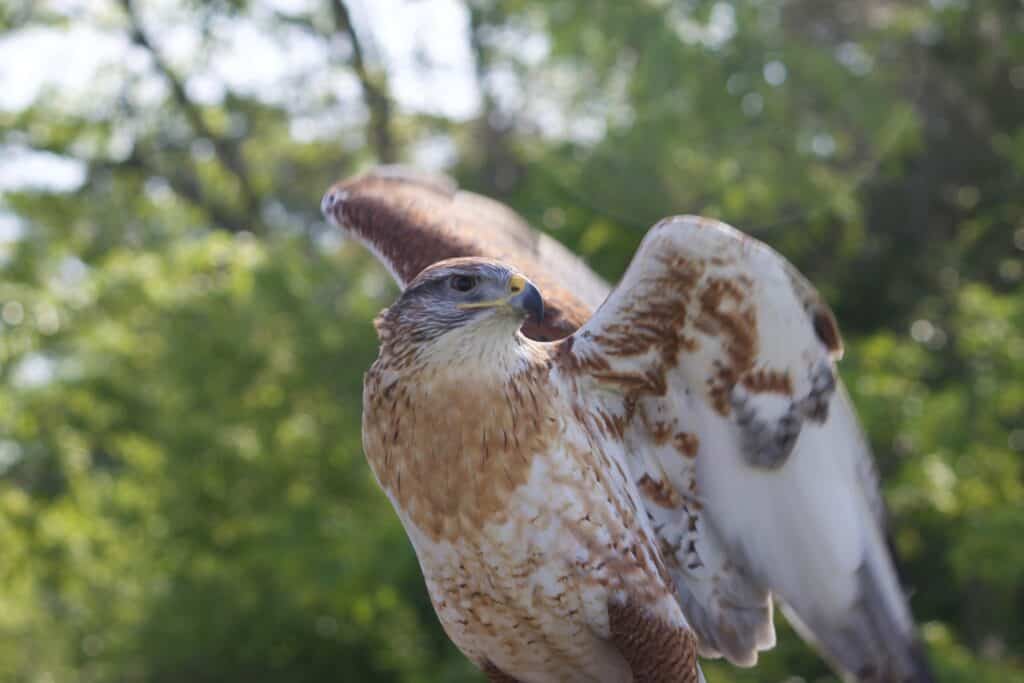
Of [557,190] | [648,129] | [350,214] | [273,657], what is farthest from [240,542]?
[350,214]

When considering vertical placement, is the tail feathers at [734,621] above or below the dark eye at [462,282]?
below

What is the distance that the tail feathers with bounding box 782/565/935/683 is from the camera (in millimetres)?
3018

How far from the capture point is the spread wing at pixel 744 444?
271 cm

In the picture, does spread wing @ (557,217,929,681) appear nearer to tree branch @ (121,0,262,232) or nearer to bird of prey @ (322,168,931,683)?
bird of prey @ (322,168,931,683)

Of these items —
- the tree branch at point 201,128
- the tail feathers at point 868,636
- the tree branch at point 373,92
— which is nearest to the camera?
the tail feathers at point 868,636

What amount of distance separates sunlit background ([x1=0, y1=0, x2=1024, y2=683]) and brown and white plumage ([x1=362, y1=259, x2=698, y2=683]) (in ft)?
17.8

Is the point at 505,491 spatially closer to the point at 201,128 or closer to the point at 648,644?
the point at 648,644

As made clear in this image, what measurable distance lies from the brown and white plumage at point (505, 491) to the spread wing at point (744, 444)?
0.22m

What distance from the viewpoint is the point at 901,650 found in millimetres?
3020

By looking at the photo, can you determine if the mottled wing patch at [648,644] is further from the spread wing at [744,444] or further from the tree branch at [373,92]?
the tree branch at [373,92]

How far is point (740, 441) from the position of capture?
9.53 ft

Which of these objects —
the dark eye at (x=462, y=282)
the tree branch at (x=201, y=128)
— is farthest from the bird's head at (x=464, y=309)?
the tree branch at (x=201, y=128)

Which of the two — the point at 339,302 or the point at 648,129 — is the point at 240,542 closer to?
the point at 339,302

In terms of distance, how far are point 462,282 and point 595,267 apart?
671 cm
